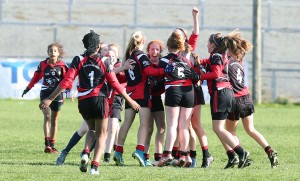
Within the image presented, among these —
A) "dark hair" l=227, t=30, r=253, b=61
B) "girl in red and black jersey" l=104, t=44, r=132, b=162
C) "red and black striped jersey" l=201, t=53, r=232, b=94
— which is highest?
"dark hair" l=227, t=30, r=253, b=61

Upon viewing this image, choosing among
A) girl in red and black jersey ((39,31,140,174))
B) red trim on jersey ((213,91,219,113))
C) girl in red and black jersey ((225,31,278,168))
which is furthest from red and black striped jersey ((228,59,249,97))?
girl in red and black jersey ((39,31,140,174))

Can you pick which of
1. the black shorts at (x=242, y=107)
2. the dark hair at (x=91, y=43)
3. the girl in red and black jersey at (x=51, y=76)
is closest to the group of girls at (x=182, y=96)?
the black shorts at (x=242, y=107)

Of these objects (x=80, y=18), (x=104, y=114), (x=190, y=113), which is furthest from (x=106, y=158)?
(x=80, y=18)

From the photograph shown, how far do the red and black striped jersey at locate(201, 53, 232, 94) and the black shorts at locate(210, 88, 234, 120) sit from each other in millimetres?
77

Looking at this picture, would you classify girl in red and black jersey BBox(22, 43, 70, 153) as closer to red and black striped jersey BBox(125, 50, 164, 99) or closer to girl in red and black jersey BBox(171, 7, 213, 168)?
red and black striped jersey BBox(125, 50, 164, 99)

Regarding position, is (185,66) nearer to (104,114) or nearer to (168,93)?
(168,93)

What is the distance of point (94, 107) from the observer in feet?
38.3

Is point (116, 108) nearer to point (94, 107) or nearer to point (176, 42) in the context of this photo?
point (176, 42)

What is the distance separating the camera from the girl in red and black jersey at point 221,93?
12797 mm

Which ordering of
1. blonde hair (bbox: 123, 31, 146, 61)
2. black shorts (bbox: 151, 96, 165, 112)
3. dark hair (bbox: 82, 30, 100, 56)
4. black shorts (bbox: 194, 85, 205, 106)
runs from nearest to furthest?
dark hair (bbox: 82, 30, 100, 56) → black shorts (bbox: 194, 85, 205, 106) → blonde hair (bbox: 123, 31, 146, 61) → black shorts (bbox: 151, 96, 165, 112)

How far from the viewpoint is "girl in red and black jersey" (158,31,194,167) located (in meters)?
13.1

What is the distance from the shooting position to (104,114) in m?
11.7

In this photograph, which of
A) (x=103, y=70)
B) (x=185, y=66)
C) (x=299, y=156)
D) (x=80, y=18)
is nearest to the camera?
(x=103, y=70)

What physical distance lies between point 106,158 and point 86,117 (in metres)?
2.52
